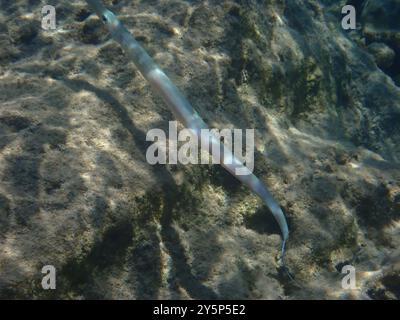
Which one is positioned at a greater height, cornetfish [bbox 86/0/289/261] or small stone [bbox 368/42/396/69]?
small stone [bbox 368/42/396/69]

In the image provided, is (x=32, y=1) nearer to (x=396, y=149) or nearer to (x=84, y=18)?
(x=84, y=18)

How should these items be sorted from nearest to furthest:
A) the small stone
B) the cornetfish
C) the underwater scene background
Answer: the underwater scene background < the cornetfish < the small stone

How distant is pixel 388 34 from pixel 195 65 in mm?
6748

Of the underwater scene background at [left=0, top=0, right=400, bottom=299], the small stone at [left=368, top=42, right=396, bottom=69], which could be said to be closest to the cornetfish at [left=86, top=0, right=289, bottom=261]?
the underwater scene background at [left=0, top=0, right=400, bottom=299]

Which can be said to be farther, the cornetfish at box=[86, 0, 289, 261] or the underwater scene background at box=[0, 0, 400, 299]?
the cornetfish at box=[86, 0, 289, 261]

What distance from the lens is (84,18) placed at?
505 centimetres

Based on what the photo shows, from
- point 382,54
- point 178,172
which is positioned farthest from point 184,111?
point 382,54

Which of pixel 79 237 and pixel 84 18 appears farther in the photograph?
pixel 84 18

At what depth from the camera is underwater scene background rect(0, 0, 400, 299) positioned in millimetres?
3213

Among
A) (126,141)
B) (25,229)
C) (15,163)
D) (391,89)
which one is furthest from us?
(391,89)

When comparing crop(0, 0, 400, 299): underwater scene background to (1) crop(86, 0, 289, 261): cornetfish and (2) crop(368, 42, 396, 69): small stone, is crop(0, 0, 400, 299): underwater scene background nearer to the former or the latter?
(1) crop(86, 0, 289, 261): cornetfish

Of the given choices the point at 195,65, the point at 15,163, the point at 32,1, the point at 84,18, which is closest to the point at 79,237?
the point at 15,163

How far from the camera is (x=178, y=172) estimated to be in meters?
3.89

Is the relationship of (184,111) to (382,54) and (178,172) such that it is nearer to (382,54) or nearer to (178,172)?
(178,172)
